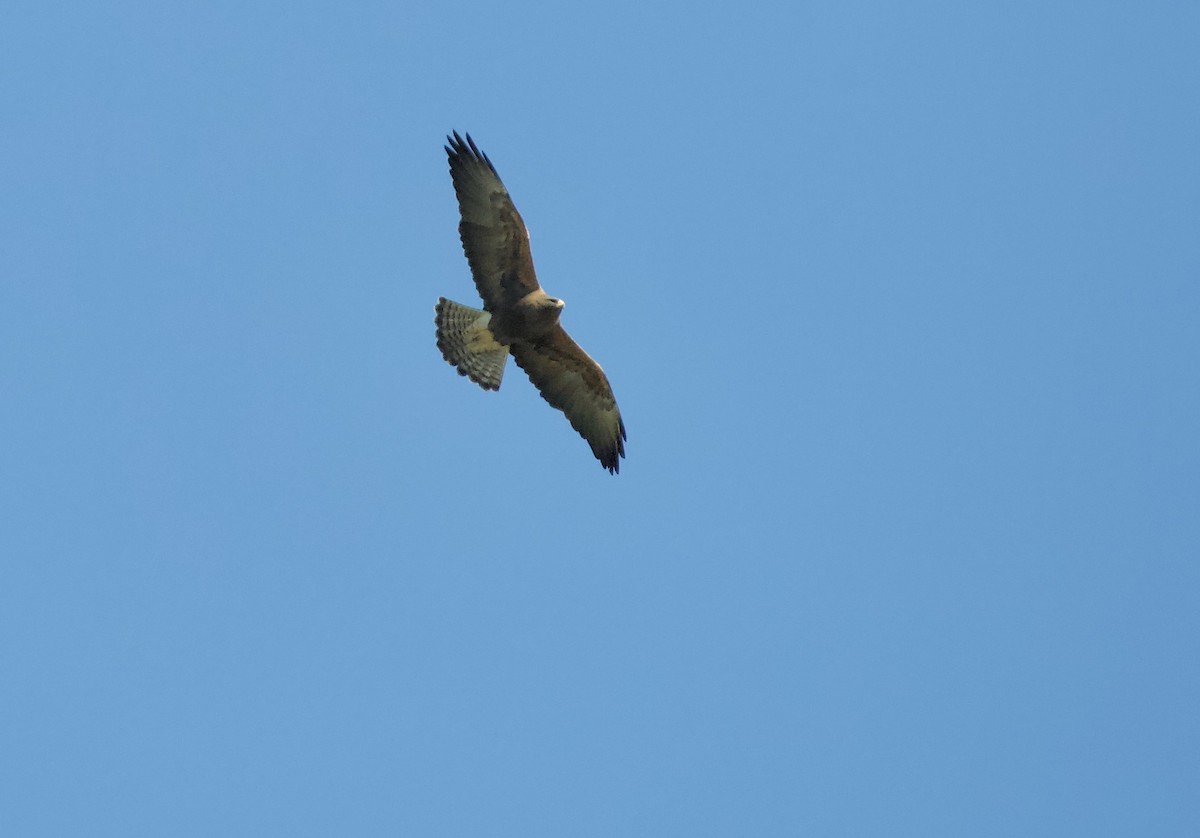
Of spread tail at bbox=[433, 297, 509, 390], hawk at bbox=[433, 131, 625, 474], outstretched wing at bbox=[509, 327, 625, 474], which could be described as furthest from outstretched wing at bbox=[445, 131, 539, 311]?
spread tail at bbox=[433, 297, 509, 390]

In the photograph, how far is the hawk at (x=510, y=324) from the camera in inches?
617

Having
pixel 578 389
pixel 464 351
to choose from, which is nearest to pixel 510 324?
pixel 578 389

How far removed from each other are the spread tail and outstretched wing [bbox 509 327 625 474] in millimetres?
1107

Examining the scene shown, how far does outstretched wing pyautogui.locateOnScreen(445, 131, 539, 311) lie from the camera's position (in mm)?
15625

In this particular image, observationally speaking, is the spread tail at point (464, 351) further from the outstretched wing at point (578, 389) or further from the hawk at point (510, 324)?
the outstretched wing at point (578, 389)

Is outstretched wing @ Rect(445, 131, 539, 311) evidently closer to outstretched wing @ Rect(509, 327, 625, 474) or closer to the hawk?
the hawk

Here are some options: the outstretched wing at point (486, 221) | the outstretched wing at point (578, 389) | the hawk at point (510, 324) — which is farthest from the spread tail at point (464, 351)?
the outstretched wing at point (486, 221)

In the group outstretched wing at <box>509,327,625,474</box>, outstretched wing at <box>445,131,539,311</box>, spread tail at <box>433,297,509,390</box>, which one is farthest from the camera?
spread tail at <box>433,297,509,390</box>

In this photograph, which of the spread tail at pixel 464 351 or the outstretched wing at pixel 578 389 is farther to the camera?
the spread tail at pixel 464 351

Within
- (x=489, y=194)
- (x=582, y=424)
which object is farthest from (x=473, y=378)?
(x=489, y=194)

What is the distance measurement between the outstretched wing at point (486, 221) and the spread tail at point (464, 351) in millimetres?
1847

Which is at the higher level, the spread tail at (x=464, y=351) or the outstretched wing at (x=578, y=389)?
the spread tail at (x=464, y=351)

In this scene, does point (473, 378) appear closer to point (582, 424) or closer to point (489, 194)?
point (582, 424)

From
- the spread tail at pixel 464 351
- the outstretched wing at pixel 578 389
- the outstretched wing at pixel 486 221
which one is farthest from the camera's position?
the spread tail at pixel 464 351
